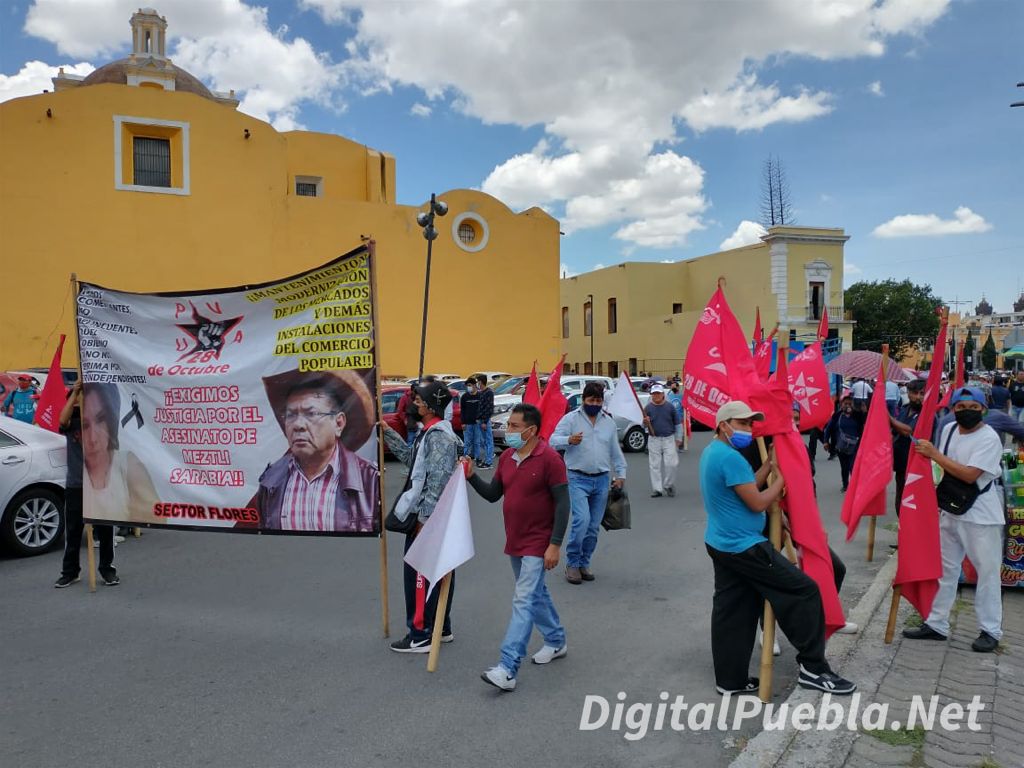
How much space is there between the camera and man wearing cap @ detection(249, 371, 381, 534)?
582 cm

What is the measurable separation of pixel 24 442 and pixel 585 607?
632 centimetres

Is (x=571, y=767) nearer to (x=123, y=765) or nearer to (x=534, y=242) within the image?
(x=123, y=765)

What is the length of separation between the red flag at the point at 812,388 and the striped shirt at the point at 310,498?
6383 millimetres

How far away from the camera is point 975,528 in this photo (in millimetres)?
5254

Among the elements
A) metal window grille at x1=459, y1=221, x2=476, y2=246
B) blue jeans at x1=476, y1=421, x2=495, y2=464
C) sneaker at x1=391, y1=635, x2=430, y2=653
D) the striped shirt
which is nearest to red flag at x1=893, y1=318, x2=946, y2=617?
sneaker at x1=391, y1=635, x2=430, y2=653

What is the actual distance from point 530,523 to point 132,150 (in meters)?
30.4

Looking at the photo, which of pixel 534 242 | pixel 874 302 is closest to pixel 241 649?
pixel 534 242

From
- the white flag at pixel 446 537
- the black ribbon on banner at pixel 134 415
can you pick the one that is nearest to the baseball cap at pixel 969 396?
the white flag at pixel 446 537

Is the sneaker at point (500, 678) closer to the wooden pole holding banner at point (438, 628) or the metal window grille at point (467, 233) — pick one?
the wooden pole holding banner at point (438, 628)

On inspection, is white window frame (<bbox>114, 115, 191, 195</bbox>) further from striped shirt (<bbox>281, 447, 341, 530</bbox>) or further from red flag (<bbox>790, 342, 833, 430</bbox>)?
striped shirt (<bbox>281, 447, 341, 530</bbox>)

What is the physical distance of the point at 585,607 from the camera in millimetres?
6500

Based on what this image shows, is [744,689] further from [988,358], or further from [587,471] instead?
[988,358]

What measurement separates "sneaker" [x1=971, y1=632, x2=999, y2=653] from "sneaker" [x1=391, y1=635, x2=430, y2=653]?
12.0 feet

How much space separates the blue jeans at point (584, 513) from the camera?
7324 mm
